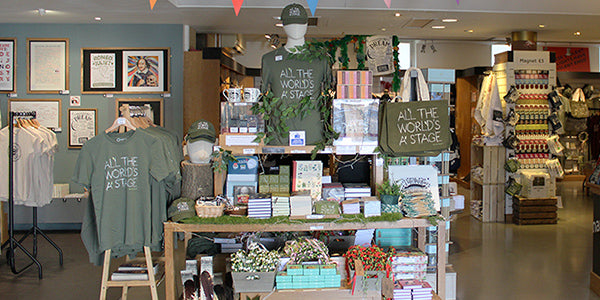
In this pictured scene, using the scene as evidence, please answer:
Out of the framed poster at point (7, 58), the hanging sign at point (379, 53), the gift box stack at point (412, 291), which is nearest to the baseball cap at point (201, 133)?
the gift box stack at point (412, 291)

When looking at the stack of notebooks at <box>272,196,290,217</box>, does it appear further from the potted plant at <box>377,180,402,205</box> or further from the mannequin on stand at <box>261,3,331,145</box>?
the potted plant at <box>377,180,402,205</box>

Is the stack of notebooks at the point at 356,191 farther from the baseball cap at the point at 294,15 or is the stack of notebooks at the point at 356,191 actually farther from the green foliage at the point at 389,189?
the baseball cap at the point at 294,15

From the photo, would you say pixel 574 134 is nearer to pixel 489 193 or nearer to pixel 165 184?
pixel 489 193

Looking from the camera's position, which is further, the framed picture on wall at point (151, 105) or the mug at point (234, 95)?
the framed picture on wall at point (151, 105)

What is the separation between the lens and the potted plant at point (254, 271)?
12.1 feet

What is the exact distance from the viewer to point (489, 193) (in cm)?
814

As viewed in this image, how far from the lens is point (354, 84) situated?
13.3 ft

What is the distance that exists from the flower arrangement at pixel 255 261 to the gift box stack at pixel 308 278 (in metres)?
0.10

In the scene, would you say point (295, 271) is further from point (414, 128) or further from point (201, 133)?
point (414, 128)

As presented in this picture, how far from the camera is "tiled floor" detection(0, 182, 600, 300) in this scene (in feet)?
16.2

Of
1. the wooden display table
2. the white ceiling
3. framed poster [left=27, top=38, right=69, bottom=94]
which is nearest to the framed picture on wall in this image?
framed poster [left=27, top=38, right=69, bottom=94]

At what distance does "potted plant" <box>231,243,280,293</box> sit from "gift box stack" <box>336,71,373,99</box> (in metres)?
1.33

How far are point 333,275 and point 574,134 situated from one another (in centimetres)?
1122

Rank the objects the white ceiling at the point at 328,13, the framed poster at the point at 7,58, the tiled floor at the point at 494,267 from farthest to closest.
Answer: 1. the framed poster at the point at 7,58
2. the white ceiling at the point at 328,13
3. the tiled floor at the point at 494,267
